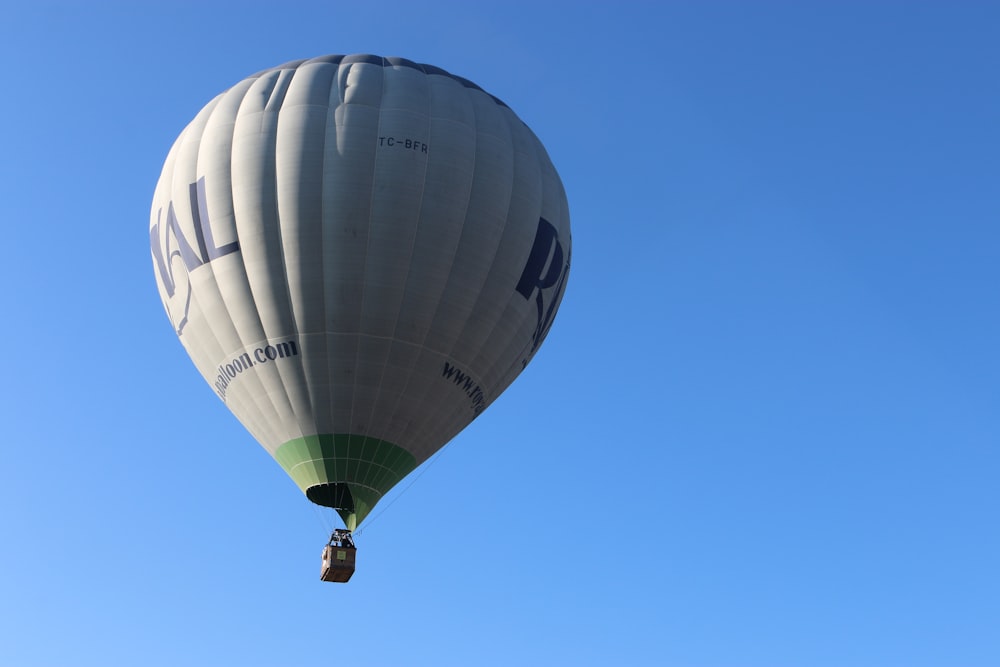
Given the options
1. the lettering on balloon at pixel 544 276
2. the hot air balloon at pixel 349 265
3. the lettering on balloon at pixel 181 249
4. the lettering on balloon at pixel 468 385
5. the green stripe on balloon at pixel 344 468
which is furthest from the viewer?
the lettering on balloon at pixel 544 276

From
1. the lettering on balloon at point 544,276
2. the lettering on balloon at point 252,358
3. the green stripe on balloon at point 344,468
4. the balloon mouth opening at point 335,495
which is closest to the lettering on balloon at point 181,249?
the lettering on balloon at point 252,358

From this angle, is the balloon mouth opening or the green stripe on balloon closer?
the green stripe on balloon

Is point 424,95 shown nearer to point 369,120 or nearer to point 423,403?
point 369,120

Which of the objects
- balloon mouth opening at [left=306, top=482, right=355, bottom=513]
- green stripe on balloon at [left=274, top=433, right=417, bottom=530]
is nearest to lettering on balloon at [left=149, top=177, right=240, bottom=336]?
green stripe on balloon at [left=274, top=433, right=417, bottom=530]

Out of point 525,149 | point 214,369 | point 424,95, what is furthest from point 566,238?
point 214,369

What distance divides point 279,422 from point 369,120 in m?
6.48

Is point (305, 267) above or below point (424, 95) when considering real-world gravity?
below

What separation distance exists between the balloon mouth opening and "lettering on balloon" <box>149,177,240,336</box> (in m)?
4.58

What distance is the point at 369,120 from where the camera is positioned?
25.8m

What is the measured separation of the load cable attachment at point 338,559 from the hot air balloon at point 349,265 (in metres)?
0.08

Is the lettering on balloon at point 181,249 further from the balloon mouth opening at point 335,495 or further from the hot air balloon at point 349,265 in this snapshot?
the balloon mouth opening at point 335,495

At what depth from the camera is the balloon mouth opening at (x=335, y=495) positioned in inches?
1005

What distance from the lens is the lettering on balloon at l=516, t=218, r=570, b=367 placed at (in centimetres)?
2672

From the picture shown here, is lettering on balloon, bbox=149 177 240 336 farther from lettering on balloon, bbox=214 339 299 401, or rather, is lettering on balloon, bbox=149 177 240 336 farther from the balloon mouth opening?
the balloon mouth opening
